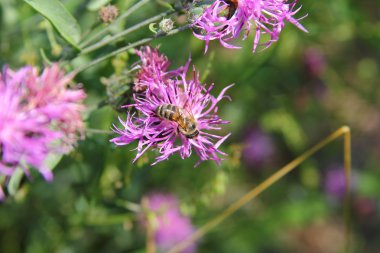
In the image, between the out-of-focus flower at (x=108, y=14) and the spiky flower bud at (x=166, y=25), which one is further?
the out-of-focus flower at (x=108, y=14)

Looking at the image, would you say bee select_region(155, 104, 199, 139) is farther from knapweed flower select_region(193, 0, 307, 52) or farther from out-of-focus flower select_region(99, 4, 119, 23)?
out-of-focus flower select_region(99, 4, 119, 23)

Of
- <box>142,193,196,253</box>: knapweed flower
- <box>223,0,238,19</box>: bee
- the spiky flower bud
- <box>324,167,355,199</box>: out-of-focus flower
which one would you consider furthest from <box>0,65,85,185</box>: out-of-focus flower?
<box>324,167,355,199</box>: out-of-focus flower

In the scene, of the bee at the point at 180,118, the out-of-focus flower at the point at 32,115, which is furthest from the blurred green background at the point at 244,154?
the out-of-focus flower at the point at 32,115

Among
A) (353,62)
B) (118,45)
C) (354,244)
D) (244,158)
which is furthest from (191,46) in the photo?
(354,244)

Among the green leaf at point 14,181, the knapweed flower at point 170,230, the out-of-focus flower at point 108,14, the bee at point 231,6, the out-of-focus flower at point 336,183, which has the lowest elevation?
the out-of-focus flower at point 336,183

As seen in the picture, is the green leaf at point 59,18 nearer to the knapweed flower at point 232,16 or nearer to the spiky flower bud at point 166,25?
the spiky flower bud at point 166,25

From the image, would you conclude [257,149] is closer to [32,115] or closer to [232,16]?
[232,16]

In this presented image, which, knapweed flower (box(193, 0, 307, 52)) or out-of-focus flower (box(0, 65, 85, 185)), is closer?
out-of-focus flower (box(0, 65, 85, 185))
